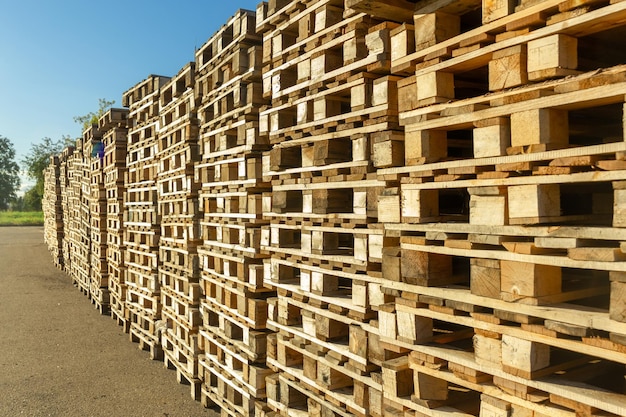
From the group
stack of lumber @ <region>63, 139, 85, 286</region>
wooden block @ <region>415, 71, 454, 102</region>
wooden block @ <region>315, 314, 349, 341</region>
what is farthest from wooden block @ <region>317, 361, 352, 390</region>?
stack of lumber @ <region>63, 139, 85, 286</region>

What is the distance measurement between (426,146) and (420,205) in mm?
372

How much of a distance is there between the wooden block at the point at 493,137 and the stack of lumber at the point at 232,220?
2.97 meters

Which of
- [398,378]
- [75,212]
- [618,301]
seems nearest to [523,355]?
[618,301]

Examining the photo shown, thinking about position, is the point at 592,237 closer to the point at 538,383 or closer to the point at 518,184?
the point at 518,184

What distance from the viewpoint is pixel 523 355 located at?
8.57 ft

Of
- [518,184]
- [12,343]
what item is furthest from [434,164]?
[12,343]

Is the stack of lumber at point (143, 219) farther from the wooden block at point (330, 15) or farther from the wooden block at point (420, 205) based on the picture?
the wooden block at point (420, 205)

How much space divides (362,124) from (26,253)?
81.2ft

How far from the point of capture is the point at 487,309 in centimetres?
292

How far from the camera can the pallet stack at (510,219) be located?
7.93 ft

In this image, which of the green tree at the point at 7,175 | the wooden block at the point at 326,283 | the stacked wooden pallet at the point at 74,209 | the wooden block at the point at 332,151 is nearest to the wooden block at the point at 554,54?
the wooden block at the point at 332,151

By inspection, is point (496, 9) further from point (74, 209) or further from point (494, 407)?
point (74, 209)

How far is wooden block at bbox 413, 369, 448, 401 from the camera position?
10.5ft

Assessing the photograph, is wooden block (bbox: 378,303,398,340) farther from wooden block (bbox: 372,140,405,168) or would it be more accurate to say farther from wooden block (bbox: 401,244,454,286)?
wooden block (bbox: 372,140,405,168)
